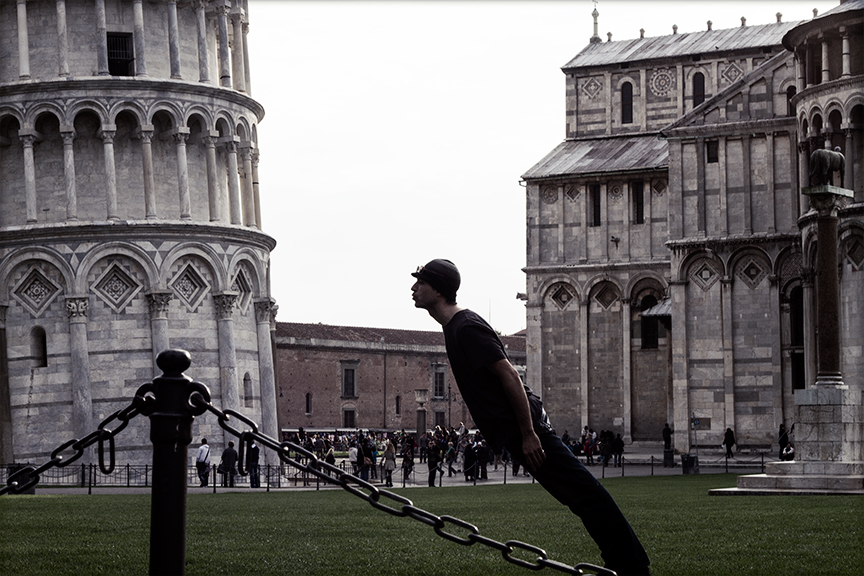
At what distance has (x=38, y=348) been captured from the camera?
4659cm

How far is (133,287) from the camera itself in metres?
46.5

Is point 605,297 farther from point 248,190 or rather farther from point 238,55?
point 238,55

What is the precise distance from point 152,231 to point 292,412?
43222 millimetres

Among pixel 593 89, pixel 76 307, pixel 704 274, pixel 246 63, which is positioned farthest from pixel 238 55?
pixel 593 89

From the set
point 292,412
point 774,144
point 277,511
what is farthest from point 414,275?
point 292,412

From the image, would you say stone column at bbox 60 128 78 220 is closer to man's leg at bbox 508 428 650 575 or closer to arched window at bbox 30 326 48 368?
arched window at bbox 30 326 48 368

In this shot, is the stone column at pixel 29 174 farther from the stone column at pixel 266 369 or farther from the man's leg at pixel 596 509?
the man's leg at pixel 596 509

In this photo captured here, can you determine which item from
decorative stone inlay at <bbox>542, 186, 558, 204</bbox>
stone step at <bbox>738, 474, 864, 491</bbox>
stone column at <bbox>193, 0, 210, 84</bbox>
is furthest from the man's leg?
decorative stone inlay at <bbox>542, 186, 558, 204</bbox>

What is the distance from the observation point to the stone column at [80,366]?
147ft

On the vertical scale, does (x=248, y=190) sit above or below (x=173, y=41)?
below

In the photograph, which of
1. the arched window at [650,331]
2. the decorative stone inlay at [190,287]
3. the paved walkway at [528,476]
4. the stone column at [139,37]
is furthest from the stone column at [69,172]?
the arched window at [650,331]

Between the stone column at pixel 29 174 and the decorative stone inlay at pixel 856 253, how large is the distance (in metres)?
26.6

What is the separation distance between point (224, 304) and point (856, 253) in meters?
21.0

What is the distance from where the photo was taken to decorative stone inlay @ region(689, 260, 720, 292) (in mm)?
50406
